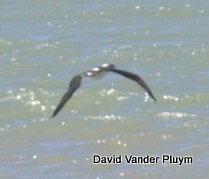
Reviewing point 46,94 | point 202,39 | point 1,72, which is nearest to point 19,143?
point 46,94

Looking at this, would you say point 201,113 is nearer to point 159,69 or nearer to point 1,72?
point 159,69

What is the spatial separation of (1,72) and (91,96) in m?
1.32

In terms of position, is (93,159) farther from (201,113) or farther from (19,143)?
(201,113)

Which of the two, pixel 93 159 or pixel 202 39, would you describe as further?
pixel 202 39

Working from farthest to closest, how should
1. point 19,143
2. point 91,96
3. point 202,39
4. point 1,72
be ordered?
point 202,39, point 1,72, point 91,96, point 19,143

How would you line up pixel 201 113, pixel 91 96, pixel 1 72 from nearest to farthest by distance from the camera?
pixel 201 113 < pixel 91 96 < pixel 1 72

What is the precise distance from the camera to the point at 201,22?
13234mm

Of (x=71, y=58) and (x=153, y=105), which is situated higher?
(x=71, y=58)

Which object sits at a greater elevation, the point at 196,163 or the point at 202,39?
the point at 202,39

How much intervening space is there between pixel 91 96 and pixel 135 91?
1.53 feet

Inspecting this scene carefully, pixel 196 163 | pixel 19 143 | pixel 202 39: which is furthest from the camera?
pixel 202 39

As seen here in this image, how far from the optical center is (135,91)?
10.9 meters

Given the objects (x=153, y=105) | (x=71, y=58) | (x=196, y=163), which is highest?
(x=71, y=58)

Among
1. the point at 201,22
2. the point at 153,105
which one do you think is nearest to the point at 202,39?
the point at 201,22
